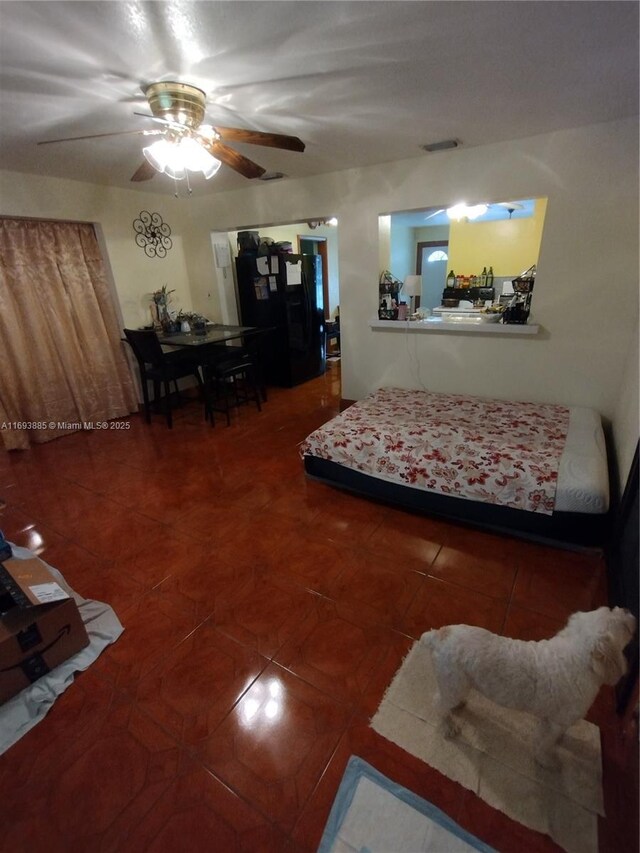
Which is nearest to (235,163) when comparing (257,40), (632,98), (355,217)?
(257,40)

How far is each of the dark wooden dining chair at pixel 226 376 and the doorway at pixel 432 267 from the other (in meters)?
4.94

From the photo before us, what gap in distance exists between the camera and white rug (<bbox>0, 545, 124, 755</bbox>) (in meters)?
1.33

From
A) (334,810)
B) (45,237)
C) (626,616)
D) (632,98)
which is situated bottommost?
(334,810)

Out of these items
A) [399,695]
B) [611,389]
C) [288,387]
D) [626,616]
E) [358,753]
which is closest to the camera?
[626,616]

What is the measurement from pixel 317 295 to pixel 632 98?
11.2ft

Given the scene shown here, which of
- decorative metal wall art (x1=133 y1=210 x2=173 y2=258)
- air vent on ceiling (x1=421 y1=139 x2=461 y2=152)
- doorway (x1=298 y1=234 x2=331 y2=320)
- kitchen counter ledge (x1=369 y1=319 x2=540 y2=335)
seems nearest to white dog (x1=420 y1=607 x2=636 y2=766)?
kitchen counter ledge (x1=369 y1=319 x2=540 y2=335)

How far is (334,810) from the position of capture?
1092mm

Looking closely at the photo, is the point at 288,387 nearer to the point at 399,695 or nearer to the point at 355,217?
the point at 355,217

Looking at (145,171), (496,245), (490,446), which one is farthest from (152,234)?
(496,245)

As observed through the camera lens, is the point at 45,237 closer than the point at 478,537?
No

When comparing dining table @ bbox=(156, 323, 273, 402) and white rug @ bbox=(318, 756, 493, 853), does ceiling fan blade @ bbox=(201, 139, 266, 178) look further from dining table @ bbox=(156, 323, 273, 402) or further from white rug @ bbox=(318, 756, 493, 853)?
white rug @ bbox=(318, 756, 493, 853)

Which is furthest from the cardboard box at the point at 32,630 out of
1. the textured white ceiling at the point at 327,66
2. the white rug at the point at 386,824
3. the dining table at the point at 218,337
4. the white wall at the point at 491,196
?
the white wall at the point at 491,196

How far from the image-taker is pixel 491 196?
2.83 meters

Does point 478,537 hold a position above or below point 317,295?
below
